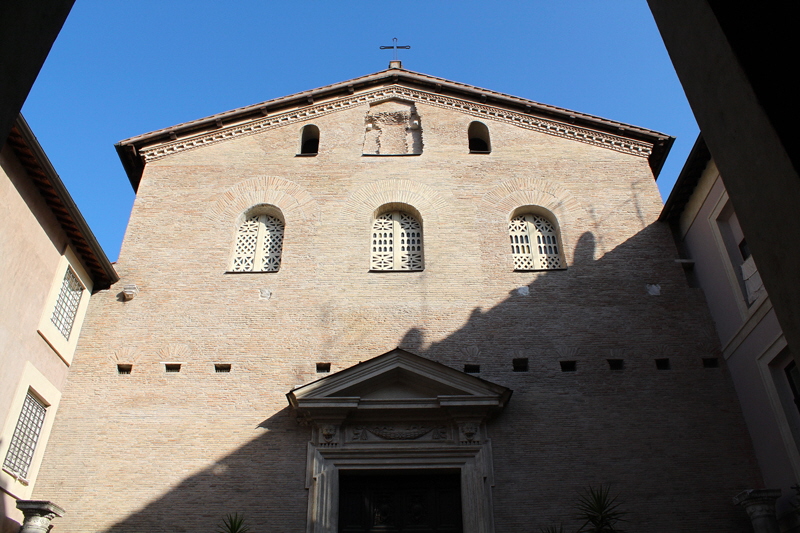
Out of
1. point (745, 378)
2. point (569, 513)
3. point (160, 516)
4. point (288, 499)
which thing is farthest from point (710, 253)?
point (160, 516)

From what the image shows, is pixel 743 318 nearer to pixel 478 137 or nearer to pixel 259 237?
pixel 478 137

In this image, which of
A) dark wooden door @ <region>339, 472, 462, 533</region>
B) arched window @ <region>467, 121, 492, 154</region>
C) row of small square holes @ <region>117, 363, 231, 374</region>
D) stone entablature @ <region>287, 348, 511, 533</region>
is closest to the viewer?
dark wooden door @ <region>339, 472, 462, 533</region>

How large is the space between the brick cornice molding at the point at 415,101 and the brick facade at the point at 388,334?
0.73 ft

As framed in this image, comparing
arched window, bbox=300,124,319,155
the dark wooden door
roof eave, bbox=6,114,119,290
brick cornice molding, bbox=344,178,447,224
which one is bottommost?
the dark wooden door

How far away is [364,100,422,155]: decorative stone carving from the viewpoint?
1522cm

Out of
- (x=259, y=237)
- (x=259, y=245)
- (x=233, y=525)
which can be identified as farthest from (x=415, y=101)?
(x=233, y=525)

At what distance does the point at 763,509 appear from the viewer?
9.39 metres

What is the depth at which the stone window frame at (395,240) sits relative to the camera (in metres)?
13.1

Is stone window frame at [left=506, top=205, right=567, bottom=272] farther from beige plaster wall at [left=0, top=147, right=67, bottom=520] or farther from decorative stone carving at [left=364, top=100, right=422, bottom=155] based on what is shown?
beige plaster wall at [left=0, top=147, right=67, bottom=520]

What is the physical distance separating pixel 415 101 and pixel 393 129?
3.33 feet

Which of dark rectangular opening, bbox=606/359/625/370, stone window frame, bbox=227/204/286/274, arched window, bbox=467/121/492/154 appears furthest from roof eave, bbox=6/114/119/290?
dark rectangular opening, bbox=606/359/625/370

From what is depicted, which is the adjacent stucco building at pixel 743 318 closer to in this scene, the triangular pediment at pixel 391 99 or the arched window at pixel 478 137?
the triangular pediment at pixel 391 99

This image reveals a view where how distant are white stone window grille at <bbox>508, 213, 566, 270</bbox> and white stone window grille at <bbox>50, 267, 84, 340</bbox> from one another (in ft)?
25.6

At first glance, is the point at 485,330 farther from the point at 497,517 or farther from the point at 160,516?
the point at 160,516
